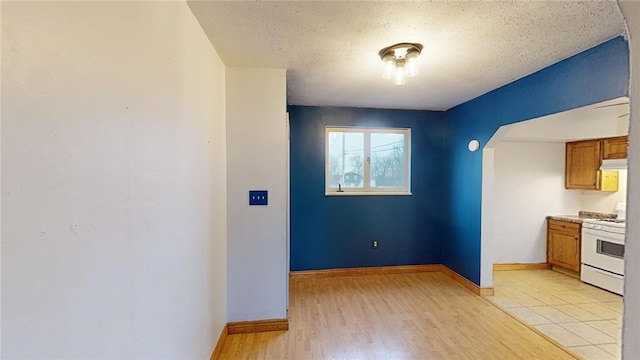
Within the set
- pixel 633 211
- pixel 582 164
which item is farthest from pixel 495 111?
pixel 633 211

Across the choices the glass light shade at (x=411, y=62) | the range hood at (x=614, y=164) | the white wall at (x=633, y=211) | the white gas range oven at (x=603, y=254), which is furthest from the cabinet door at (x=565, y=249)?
the white wall at (x=633, y=211)

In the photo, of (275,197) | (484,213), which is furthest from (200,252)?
(484,213)

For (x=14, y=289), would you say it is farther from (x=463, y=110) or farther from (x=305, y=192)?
(x=463, y=110)

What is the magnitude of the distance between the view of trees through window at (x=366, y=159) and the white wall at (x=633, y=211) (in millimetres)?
3341

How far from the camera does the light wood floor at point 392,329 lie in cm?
219

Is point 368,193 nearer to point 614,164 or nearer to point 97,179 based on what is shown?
point 614,164

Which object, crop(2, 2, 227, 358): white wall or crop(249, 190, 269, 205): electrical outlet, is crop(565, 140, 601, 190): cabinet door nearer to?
crop(249, 190, 269, 205): electrical outlet

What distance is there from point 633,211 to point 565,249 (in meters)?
4.56

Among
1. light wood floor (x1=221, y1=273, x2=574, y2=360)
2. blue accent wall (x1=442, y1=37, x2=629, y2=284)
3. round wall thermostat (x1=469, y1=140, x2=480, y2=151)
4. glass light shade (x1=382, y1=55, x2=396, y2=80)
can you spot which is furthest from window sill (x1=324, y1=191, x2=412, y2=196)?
glass light shade (x1=382, y1=55, x2=396, y2=80)

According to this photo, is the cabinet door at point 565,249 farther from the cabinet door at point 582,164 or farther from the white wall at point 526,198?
the cabinet door at point 582,164

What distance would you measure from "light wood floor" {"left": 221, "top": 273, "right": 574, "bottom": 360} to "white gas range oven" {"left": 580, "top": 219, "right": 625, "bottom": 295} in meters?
1.64

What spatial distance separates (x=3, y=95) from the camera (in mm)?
569

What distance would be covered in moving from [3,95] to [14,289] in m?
0.40

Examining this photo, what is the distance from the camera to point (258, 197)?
7.98ft
